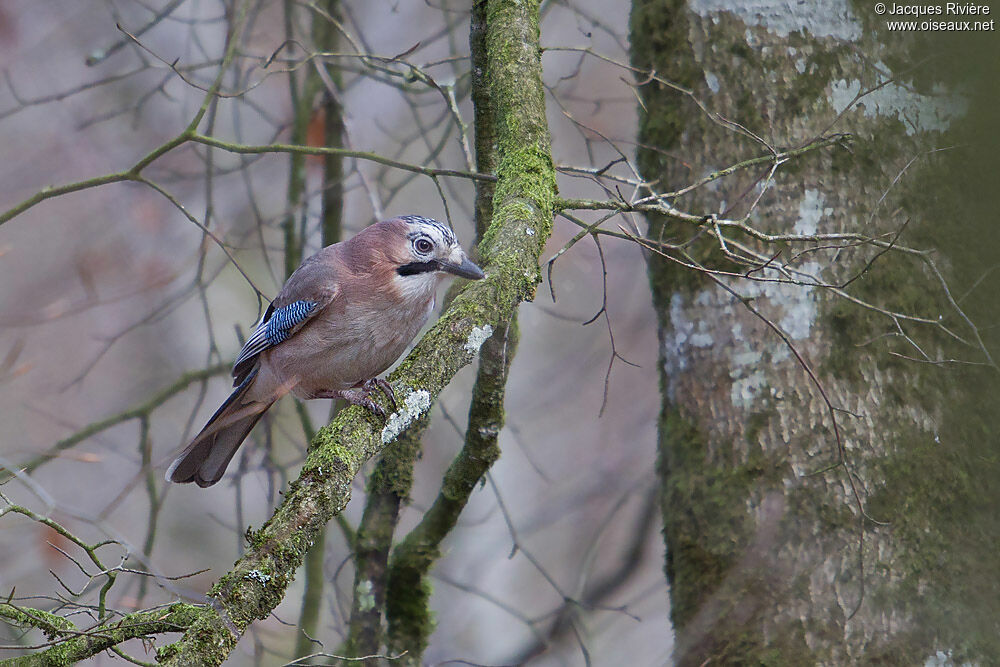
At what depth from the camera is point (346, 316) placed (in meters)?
4.11

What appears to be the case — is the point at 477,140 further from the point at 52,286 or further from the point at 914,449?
the point at 52,286

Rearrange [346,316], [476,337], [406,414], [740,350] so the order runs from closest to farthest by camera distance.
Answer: [406,414] → [476,337] → [740,350] → [346,316]

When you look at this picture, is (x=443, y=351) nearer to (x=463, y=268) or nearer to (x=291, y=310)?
(x=463, y=268)

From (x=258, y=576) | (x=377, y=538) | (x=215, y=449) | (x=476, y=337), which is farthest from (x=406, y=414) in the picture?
(x=215, y=449)

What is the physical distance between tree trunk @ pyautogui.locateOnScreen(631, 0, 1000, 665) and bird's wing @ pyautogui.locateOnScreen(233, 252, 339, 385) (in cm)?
162

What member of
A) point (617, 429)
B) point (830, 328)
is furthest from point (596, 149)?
point (830, 328)

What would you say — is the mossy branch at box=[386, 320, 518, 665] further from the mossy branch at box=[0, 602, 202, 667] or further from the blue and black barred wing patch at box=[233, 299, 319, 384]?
the mossy branch at box=[0, 602, 202, 667]

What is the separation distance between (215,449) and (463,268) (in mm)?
1623

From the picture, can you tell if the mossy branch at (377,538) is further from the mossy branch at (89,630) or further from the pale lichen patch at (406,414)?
the mossy branch at (89,630)

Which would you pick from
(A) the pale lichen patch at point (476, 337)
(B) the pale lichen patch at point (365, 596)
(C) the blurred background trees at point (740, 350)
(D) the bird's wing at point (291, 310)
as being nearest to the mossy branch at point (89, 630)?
(C) the blurred background trees at point (740, 350)

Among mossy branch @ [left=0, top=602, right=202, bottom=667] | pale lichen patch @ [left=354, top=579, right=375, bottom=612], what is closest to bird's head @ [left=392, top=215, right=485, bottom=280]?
pale lichen patch @ [left=354, top=579, right=375, bottom=612]

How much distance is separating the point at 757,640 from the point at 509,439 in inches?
221

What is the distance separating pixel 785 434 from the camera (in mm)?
3828

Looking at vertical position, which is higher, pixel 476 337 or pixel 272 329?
pixel 272 329
